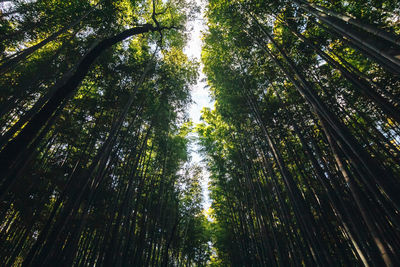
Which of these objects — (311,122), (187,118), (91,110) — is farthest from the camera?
(187,118)

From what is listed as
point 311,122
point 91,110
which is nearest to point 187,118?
point 91,110

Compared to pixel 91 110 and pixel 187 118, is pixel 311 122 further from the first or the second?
pixel 91 110

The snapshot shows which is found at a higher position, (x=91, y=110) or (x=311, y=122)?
(x=91, y=110)

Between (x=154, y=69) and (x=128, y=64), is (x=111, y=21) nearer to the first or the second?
(x=128, y=64)

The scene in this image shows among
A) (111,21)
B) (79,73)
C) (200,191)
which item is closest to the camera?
(79,73)

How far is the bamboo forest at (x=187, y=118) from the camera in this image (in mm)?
3018

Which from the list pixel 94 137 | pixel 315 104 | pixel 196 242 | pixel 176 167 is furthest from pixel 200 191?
pixel 315 104

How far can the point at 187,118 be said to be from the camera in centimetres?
776

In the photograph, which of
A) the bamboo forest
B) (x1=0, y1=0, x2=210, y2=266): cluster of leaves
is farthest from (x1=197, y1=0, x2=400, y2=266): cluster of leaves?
(x1=0, y1=0, x2=210, y2=266): cluster of leaves

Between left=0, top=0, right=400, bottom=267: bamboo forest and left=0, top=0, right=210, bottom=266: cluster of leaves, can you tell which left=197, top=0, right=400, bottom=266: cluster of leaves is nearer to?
left=0, top=0, right=400, bottom=267: bamboo forest

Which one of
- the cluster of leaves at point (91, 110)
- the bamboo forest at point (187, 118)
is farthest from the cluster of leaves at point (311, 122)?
the cluster of leaves at point (91, 110)

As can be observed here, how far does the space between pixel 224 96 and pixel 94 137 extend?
510 cm

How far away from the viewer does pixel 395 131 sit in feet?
16.7

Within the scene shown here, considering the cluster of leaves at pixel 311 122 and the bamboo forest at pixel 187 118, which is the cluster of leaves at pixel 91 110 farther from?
the cluster of leaves at pixel 311 122
